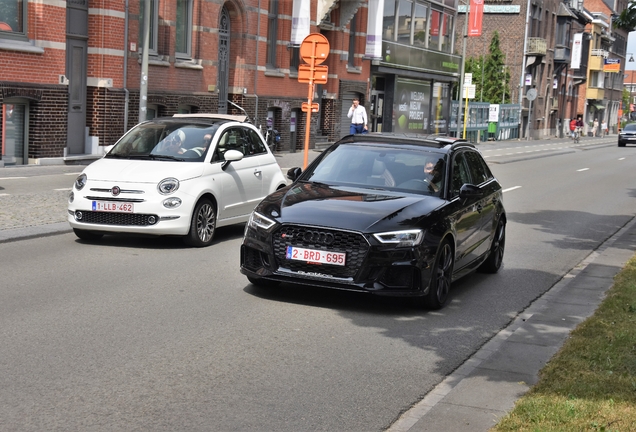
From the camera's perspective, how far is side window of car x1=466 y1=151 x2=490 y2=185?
10758 mm

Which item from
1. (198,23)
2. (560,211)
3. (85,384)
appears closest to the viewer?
(85,384)

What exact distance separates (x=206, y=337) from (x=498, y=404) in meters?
2.41

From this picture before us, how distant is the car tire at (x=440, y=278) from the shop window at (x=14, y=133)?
14.9m

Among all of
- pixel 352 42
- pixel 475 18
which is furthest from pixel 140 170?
pixel 475 18

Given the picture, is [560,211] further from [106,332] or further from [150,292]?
[106,332]

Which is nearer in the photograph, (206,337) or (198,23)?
(206,337)

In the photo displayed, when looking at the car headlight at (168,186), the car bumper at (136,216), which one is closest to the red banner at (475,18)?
the car headlight at (168,186)

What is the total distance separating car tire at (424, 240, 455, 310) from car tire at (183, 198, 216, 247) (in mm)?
3871

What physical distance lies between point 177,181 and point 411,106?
36.9 m

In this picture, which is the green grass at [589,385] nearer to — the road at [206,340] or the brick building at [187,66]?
the road at [206,340]

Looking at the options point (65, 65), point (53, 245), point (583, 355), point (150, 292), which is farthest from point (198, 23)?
point (583, 355)

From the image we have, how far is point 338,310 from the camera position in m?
8.65

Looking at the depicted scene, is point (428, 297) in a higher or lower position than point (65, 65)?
lower

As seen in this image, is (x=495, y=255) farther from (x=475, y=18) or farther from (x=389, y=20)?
(x=475, y=18)
